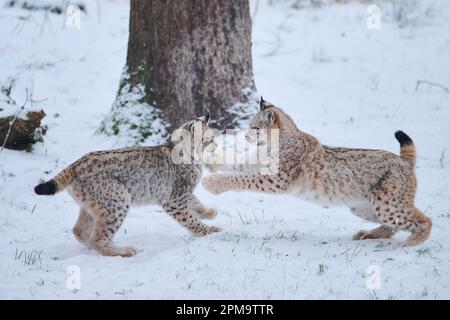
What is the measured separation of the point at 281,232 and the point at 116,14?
31.6 ft

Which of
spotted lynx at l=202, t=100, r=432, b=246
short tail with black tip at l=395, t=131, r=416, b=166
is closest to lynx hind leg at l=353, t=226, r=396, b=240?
spotted lynx at l=202, t=100, r=432, b=246

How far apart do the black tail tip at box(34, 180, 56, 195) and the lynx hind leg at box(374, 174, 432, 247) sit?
286 cm

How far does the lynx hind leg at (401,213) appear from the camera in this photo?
18.4 feet

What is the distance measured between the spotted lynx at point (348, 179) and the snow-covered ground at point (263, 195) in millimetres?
292

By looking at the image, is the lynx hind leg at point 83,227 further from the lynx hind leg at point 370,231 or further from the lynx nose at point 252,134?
the lynx hind leg at point 370,231

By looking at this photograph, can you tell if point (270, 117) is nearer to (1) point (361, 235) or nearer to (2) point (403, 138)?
(2) point (403, 138)

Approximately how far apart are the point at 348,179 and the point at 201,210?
1.50 metres

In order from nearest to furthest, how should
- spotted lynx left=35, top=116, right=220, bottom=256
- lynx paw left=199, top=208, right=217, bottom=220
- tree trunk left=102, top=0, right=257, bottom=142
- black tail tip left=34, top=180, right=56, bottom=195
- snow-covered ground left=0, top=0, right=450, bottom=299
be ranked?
snow-covered ground left=0, top=0, right=450, bottom=299 → black tail tip left=34, top=180, right=56, bottom=195 → spotted lynx left=35, top=116, right=220, bottom=256 → lynx paw left=199, top=208, right=217, bottom=220 → tree trunk left=102, top=0, right=257, bottom=142

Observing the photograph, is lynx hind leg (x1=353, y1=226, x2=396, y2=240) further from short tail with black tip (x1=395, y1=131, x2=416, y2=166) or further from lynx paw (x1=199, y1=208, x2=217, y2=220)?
lynx paw (x1=199, y1=208, x2=217, y2=220)

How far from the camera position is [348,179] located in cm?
589

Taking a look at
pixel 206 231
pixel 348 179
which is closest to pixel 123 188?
pixel 206 231

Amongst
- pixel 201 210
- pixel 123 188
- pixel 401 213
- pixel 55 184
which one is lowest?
pixel 201 210

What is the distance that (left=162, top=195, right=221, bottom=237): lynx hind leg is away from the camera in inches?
232
